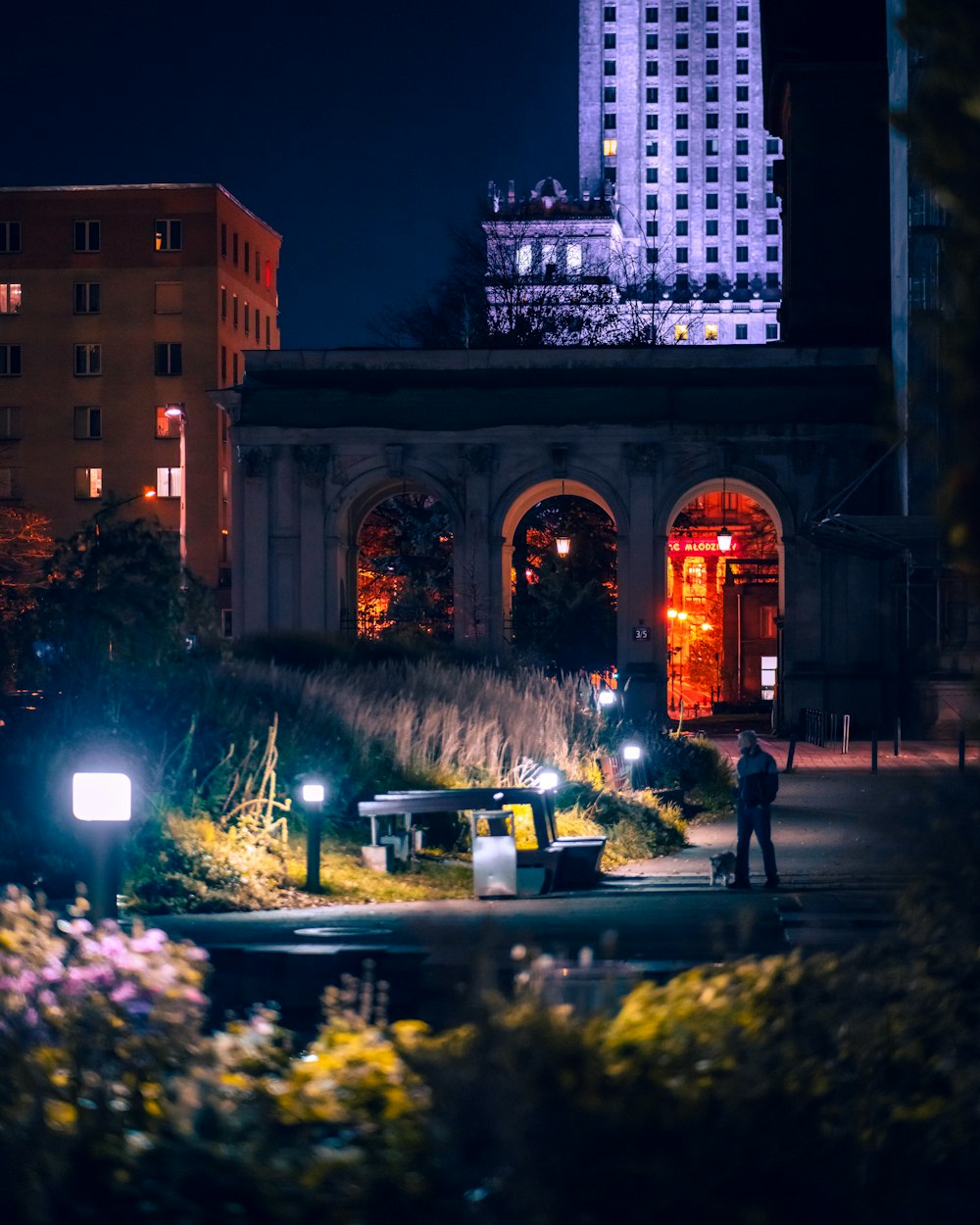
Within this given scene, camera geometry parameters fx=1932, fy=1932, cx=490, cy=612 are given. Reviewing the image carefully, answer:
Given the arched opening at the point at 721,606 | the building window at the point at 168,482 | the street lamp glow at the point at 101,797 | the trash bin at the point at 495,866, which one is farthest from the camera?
the building window at the point at 168,482

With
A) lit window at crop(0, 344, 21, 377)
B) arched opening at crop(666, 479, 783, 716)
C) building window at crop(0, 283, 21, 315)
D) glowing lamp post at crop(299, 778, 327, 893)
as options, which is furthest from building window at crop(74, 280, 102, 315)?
glowing lamp post at crop(299, 778, 327, 893)

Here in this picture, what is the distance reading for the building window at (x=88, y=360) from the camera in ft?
299

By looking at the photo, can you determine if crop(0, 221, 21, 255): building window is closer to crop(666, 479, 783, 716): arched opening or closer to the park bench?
crop(666, 479, 783, 716): arched opening

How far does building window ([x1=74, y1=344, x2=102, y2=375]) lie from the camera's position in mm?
91000

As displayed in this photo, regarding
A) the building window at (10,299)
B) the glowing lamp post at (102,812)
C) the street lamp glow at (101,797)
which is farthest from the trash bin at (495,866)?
the building window at (10,299)

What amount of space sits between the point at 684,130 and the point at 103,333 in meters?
100

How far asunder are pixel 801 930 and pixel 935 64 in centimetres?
1026

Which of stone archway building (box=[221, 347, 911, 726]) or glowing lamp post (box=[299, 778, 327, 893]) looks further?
stone archway building (box=[221, 347, 911, 726])

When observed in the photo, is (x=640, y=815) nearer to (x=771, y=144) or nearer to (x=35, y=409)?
(x=35, y=409)

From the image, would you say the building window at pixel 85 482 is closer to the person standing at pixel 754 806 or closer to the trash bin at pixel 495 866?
the person standing at pixel 754 806

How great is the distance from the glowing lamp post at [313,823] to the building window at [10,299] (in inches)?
3088

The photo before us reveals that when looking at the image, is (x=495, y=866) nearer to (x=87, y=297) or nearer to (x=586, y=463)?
(x=586, y=463)

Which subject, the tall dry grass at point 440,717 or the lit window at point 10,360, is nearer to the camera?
the tall dry grass at point 440,717

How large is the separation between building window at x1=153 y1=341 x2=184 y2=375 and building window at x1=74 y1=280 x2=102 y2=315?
3.52 meters
